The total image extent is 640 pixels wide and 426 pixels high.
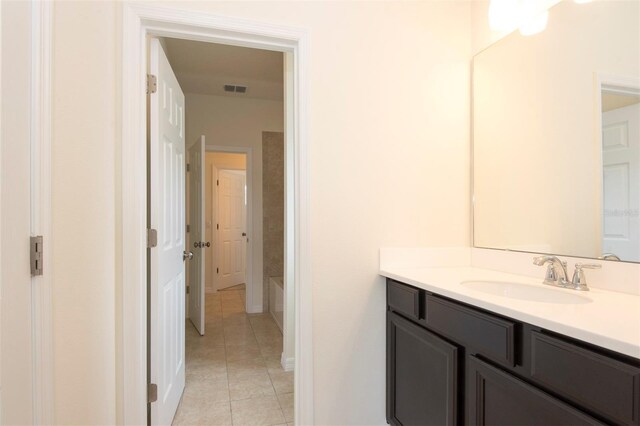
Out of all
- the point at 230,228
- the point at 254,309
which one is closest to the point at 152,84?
the point at 254,309

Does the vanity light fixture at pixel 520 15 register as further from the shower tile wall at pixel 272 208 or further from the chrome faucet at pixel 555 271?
the shower tile wall at pixel 272 208

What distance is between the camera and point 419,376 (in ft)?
4.83

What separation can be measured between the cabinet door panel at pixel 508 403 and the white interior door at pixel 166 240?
4.79ft

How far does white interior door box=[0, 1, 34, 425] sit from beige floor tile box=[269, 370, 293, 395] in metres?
A: 1.48

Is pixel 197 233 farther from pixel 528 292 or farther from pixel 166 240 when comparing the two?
pixel 528 292

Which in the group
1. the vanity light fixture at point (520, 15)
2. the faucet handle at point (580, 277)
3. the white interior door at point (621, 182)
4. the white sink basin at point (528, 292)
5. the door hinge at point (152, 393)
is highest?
the vanity light fixture at point (520, 15)

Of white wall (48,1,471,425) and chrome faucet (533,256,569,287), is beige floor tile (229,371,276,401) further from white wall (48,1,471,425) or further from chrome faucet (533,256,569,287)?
chrome faucet (533,256,569,287)

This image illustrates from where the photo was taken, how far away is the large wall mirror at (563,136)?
1.23 metres

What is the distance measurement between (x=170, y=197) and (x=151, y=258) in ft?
1.46

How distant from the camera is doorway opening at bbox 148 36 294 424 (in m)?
1.75

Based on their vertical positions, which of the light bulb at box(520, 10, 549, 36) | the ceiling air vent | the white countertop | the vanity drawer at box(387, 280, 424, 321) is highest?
the ceiling air vent

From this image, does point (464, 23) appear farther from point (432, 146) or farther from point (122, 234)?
point (122, 234)

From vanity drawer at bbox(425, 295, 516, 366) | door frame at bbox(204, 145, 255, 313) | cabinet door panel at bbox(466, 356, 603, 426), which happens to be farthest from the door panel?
cabinet door panel at bbox(466, 356, 603, 426)

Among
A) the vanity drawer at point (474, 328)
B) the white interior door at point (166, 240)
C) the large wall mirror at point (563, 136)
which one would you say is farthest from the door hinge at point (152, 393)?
the large wall mirror at point (563, 136)
